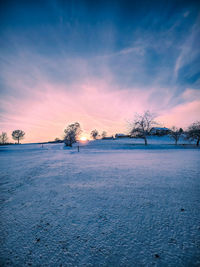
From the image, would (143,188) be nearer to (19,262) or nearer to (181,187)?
(181,187)

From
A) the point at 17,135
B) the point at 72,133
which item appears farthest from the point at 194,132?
the point at 17,135

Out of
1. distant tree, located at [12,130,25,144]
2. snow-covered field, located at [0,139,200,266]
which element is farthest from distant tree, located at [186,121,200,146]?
distant tree, located at [12,130,25,144]

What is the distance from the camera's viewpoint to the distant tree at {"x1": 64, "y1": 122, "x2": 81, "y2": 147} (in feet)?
118

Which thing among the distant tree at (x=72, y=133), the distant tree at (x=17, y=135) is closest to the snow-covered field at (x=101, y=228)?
the distant tree at (x=72, y=133)

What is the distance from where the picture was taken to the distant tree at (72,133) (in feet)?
118

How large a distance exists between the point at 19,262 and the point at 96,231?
42.6 inches

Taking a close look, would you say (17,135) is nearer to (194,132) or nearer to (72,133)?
(72,133)

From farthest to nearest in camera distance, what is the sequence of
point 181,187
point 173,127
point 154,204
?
1. point 173,127
2. point 181,187
3. point 154,204

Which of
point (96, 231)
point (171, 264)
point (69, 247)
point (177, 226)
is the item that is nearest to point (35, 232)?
point (69, 247)

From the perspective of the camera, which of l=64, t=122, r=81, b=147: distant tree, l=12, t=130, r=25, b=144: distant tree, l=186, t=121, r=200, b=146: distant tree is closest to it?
l=186, t=121, r=200, b=146: distant tree

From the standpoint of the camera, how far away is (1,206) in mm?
2643

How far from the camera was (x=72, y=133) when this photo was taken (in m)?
37.6

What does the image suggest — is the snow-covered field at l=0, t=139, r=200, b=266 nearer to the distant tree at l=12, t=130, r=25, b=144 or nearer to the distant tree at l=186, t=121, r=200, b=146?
the distant tree at l=186, t=121, r=200, b=146

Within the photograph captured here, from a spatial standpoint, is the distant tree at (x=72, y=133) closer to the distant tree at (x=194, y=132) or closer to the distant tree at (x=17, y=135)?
the distant tree at (x=194, y=132)
